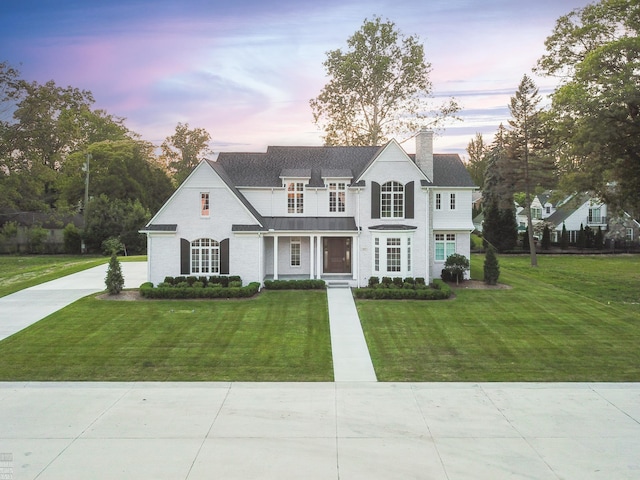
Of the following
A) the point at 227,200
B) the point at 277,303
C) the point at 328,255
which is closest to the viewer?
the point at 277,303

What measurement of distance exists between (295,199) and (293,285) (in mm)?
5519

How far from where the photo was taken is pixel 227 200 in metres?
26.2

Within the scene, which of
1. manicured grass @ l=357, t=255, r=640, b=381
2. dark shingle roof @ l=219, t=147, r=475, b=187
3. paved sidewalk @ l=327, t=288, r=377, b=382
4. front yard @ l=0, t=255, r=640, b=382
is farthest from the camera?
dark shingle roof @ l=219, t=147, r=475, b=187

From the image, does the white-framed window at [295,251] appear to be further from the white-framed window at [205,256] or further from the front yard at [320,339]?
the white-framed window at [205,256]

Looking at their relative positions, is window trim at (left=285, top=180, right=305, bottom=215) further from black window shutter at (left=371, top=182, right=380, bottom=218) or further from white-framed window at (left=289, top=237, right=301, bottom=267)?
black window shutter at (left=371, top=182, right=380, bottom=218)

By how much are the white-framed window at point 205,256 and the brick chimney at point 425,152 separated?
1168cm

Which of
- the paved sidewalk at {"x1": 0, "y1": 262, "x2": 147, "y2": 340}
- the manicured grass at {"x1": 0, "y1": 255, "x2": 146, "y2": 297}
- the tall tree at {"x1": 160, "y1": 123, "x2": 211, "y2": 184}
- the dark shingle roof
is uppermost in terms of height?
the tall tree at {"x1": 160, "y1": 123, "x2": 211, "y2": 184}

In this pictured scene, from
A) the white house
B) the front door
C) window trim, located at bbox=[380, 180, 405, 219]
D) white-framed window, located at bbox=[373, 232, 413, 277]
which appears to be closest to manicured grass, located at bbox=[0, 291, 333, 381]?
the white house

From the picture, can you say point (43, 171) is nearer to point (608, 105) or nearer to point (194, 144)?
point (194, 144)

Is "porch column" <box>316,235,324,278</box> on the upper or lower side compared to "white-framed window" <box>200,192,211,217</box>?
lower

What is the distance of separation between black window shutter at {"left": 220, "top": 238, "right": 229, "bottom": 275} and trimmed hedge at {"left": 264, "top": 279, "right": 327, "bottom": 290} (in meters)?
2.09

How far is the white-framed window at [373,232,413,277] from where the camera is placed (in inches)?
1046

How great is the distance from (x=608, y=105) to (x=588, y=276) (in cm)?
1182
